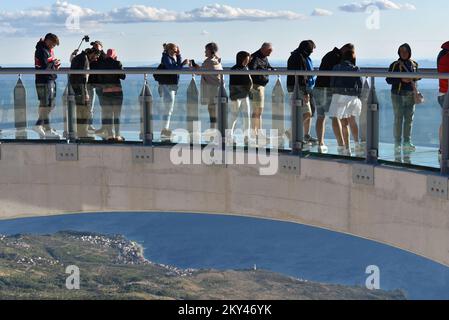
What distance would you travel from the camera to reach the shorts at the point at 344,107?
51.9 ft

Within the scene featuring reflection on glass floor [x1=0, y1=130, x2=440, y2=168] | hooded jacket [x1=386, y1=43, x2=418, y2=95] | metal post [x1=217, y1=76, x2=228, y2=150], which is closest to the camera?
reflection on glass floor [x1=0, y1=130, x2=440, y2=168]

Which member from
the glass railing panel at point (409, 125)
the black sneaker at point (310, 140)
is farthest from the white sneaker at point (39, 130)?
the glass railing panel at point (409, 125)

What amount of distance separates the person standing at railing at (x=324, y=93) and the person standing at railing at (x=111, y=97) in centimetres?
352

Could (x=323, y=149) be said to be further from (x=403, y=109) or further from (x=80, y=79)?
(x=80, y=79)

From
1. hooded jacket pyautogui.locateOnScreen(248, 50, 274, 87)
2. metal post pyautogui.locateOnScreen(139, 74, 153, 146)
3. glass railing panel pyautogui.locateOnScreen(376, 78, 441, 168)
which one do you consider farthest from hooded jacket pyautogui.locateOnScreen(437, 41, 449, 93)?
metal post pyautogui.locateOnScreen(139, 74, 153, 146)

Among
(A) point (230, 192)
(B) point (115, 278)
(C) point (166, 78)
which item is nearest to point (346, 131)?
(A) point (230, 192)

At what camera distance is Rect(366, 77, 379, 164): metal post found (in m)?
15.6

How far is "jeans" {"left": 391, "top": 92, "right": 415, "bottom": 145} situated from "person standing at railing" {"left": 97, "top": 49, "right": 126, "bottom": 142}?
5076 millimetres

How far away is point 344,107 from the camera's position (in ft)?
52.5

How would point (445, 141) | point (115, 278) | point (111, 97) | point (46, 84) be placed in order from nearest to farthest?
point (445, 141)
point (111, 97)
point (46, 84)
point (115, 278)

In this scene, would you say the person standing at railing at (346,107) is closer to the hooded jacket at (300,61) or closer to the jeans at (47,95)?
the hooded jacket at (300,61)

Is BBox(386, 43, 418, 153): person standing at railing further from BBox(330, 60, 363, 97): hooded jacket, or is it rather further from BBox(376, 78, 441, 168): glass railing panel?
BBox(330, 60, 363, 97): hooded jacket

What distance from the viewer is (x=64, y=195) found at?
19.9 metres

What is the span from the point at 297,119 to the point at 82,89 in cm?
392
